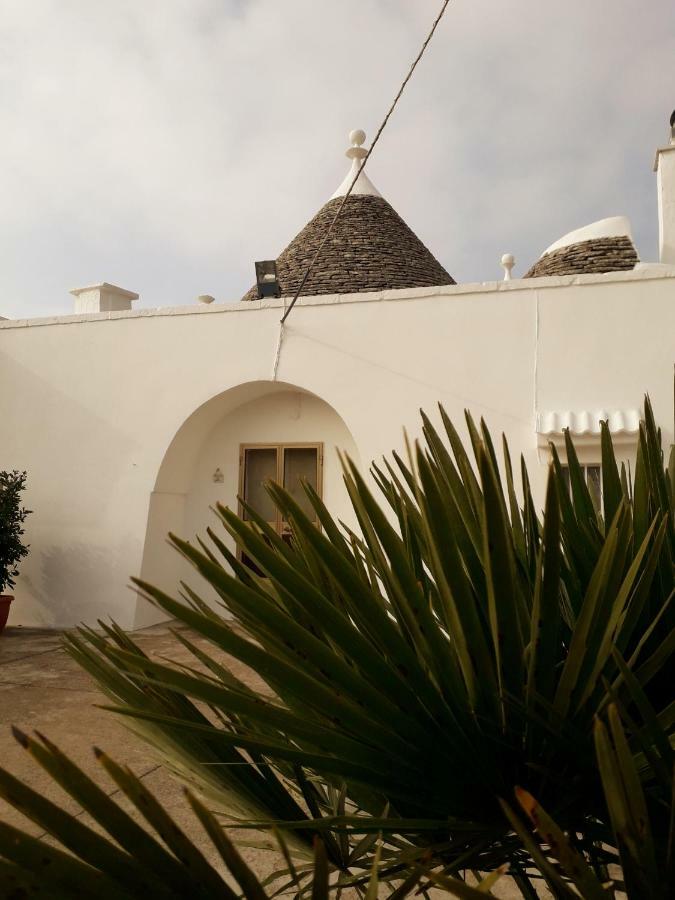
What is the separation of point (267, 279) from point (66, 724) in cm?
623

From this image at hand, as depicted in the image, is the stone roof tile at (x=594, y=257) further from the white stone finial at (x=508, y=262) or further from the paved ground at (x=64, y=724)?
the paved ground at (x=64, y=724)

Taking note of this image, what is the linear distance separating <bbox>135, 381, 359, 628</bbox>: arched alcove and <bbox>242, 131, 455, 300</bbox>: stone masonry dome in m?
2.88

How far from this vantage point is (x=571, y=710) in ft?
2.87

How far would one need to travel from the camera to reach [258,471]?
8.56 m

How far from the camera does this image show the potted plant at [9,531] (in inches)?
292

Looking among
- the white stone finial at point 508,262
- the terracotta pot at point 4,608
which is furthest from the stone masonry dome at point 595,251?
the terracotta pot at point 4,608

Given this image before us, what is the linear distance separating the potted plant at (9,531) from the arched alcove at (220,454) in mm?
1542

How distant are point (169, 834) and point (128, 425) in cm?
808

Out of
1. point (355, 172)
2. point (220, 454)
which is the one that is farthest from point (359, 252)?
point (220, 454)

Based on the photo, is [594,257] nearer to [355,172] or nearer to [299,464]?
[355,172]

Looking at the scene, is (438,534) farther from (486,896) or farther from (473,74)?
(473,74)

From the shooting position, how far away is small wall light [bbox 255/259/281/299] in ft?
28.8

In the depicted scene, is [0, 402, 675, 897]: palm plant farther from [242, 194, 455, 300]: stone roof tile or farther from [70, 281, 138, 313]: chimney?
[70, 281, 138, 313]: chimney

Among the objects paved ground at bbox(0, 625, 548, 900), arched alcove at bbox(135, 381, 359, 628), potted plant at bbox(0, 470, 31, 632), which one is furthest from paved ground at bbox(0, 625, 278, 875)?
arched alcove at bbox(135, 381, 359, 628)
